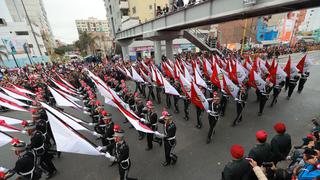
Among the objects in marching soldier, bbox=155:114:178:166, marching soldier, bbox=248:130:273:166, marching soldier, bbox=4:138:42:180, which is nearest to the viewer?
marching soldier, bbox=248:130:273:166

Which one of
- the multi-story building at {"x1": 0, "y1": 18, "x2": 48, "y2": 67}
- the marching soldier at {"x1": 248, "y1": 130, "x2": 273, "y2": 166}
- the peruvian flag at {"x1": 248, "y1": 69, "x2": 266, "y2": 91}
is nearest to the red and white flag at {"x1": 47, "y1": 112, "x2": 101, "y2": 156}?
the marching soldier at {"x1": 248, "y1": 130, "x2": 273, "y2": 166}

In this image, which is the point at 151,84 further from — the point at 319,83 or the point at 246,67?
the point at 319,83

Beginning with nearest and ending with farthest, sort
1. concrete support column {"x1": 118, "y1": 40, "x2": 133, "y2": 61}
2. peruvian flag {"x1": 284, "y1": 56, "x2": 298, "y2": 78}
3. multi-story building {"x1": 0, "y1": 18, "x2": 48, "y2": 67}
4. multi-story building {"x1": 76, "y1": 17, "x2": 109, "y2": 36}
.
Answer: peruvian flag {"x1": 284, "y1": 56, "x2": 298, "y2": 78} → concrete support column {"x1": 118, "y1": 40, "x2": 133, "y2": 61} → multi-story building {"x1": 0, "y1": 18, "x2": 48, "y2": 67} → multi-story building {"x1": 76, "y1": 17, "x2": 109, "y2": 36}

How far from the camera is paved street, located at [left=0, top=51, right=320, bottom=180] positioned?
4.86m

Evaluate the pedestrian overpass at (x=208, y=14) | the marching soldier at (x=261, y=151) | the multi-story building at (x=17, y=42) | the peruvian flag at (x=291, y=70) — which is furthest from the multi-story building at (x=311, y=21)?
the multi-story building at (x=17, y=42)

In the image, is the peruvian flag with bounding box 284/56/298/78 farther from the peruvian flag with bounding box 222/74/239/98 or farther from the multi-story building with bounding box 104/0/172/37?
the multi-story building with bounding box 104/0/172/37

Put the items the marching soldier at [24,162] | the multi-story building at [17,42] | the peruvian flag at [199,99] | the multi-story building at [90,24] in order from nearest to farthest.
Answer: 1. the marching soldier at [24,162]
2. the peruvian flag at [199,99]
3. the multi-story building at [17,42]
4. the multi-story building at [90,24]

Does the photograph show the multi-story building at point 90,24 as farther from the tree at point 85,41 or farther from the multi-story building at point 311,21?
the multi-story building at point 311,21

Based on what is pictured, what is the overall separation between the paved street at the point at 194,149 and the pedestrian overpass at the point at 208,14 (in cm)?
519

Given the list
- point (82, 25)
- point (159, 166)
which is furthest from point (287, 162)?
point (82, 25)

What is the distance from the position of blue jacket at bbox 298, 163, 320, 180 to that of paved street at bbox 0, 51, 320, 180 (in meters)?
2.23

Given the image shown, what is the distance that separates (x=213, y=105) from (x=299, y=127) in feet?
13.1

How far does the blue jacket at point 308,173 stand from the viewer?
2.60m

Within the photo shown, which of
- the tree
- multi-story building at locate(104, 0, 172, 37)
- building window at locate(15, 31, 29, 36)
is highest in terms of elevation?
multi-story building at locate(104, 0, 172, 37)
